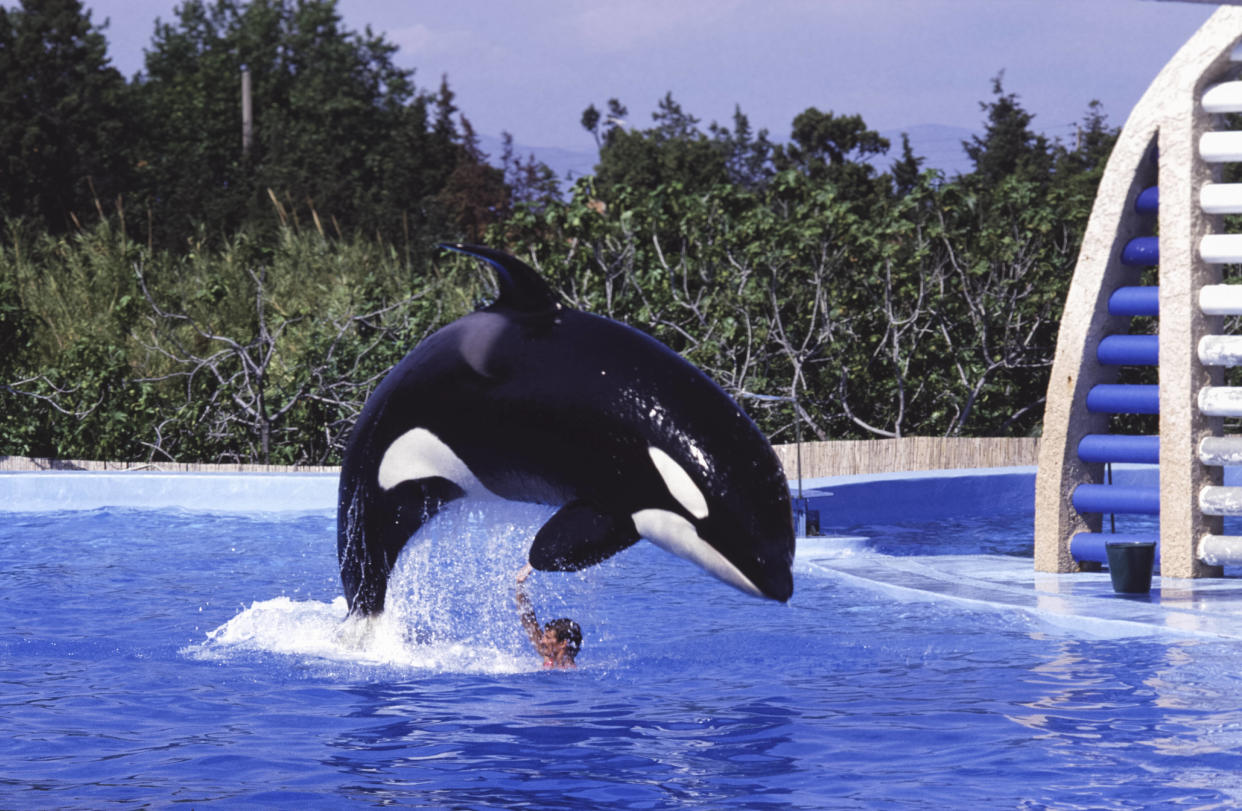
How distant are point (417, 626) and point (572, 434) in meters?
2.75

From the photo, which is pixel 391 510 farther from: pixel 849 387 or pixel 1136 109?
pixel 849 387

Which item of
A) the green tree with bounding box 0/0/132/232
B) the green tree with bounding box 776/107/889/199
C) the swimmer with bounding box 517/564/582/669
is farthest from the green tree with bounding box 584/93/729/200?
the swimmer with bounding box 517/564/582/669

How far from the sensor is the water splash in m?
5.35

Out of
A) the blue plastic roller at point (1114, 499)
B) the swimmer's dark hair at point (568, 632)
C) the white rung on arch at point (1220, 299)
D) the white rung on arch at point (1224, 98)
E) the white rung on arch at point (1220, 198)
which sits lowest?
the swimmer's dark hair at point (568, 632)

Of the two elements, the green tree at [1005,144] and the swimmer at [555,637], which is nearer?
the swimmer at [555,637]

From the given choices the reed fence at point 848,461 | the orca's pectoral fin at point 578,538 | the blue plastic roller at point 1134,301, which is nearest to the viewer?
the orca's pectoral fin at point 578,538

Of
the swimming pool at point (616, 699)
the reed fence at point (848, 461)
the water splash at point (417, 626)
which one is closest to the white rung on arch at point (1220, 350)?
the swimming pool at point (616, 699)

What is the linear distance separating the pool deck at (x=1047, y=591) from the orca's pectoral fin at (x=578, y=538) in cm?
318

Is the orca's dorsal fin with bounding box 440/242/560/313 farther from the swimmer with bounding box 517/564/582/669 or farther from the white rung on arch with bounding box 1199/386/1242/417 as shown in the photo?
the white rung on arch with bounding box 1199/386/1242/417

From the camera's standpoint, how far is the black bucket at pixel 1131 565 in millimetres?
7230

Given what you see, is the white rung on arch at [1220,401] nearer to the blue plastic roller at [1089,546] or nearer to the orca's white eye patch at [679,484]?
the blue plastic roller at [1089,546]

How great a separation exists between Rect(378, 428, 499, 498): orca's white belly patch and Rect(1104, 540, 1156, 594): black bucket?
12.6 feet

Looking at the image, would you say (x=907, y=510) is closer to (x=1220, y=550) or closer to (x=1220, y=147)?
(x=1220, y=550)

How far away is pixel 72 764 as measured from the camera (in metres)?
4.49
